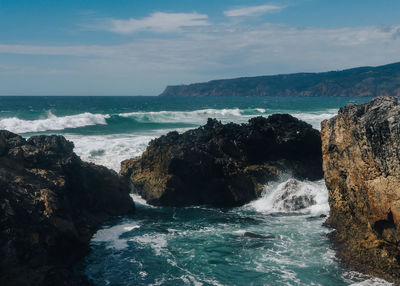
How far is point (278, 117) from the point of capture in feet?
66.0

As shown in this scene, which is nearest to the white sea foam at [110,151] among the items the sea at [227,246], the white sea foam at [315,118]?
the sea at [227,246]

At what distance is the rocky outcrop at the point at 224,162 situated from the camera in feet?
54.5

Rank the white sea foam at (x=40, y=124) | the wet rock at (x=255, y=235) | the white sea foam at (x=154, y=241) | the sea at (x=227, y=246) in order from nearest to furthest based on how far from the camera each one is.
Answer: the sea at (x=227, y=246) → the white sea foam at (x=154, y=241) → the wet rock at (x=255, y=235) → the white sea foam at (x=40, y=124)

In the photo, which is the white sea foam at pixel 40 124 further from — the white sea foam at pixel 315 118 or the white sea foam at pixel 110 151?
the white sea foam at pixel 315 118

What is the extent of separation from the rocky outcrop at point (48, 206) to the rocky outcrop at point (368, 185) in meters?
6.51

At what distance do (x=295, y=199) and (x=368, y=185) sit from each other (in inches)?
254

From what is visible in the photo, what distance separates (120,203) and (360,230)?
8521 millimetres

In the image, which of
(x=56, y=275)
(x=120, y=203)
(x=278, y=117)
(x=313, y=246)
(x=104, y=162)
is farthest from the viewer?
(x=104, y=162)

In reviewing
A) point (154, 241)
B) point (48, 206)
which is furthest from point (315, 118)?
point (48, 206)

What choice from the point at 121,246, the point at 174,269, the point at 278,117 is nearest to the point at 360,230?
the point at 174,269

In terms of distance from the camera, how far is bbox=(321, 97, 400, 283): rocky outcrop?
8.55 m

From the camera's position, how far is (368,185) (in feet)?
30.3

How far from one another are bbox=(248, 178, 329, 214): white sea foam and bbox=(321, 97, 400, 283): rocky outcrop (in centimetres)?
349

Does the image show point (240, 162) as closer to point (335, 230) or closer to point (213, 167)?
point (213, 167)
